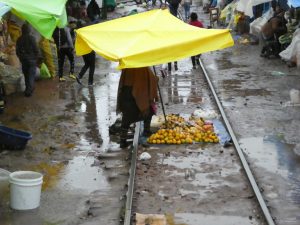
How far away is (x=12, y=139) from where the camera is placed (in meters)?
10.0

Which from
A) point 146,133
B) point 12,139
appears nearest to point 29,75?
point 12,139

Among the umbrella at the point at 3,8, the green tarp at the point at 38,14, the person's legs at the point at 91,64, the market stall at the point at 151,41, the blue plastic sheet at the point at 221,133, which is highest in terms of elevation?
the umbrella at the point at 3,8

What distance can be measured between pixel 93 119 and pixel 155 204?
5.06m

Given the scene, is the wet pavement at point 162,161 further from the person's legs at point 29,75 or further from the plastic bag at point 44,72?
the plastic bag at point 44,72

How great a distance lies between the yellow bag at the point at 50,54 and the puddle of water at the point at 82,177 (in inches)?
288

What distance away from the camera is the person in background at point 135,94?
10.0 metres

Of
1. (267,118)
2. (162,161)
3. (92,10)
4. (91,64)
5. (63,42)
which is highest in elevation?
(63,42)

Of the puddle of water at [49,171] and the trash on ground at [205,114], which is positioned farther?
the trash on ground at [205,114]

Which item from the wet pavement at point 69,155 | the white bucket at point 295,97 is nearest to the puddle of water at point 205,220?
the wet pavement at point 69,155

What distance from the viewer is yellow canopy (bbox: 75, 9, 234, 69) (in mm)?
8750

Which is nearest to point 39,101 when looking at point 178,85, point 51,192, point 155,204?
point 178,85

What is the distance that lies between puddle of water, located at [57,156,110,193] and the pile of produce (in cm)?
158

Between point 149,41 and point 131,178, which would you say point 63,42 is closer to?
point 149,41

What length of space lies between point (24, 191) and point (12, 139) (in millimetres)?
2788
